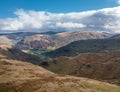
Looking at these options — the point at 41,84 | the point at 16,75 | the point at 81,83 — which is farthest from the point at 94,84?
the point at 16,75

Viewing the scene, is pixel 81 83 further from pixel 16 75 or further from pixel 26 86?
pixel 16 75

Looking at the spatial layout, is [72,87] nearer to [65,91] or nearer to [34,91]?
[65,91]

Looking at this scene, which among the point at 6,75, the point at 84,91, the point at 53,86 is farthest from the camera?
the point at 6,75

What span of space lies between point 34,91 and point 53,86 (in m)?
6.95

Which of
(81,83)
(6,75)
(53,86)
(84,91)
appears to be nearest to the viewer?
(84,91)

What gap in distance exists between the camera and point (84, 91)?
78375 millimetres

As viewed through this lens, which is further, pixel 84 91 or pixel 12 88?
pixel 12 88

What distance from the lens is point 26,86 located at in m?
89.1

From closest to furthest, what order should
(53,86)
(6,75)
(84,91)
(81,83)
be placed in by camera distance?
1. (84,91)
2. (53,86)
3. (81,83)
4. (6,75)

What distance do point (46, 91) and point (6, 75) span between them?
46.9m

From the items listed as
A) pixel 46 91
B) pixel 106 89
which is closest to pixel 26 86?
pixel 46 91

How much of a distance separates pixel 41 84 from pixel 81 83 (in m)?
14.6

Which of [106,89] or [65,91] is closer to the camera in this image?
[65,91]

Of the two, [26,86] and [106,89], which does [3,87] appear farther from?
[106,89]
